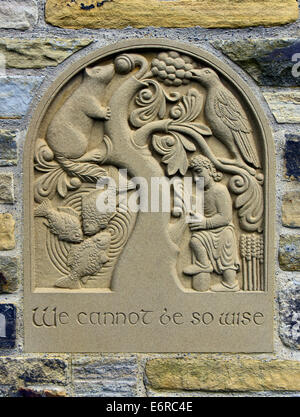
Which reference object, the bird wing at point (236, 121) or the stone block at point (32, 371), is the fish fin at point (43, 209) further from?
the bird wing at point (236, 121)

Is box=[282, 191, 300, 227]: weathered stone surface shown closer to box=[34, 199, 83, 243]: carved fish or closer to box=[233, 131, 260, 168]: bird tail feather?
box=[233, 131, 260, 168]: bird tail feather

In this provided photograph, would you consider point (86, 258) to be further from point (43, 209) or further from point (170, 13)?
point (170, 13)

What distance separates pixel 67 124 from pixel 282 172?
0.97 m

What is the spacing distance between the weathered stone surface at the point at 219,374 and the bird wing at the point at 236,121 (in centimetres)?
90

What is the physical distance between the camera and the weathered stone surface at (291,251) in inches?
84.5

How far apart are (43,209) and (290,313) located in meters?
1.19

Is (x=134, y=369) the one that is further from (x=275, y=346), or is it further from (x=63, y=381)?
(x=275, y=346)

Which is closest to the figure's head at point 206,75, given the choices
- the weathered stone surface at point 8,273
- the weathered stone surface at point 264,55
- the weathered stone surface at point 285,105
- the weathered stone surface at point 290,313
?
the weathered stone surface at point 264,55

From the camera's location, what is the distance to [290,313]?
2.16 m

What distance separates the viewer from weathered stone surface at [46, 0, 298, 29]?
2094 mm

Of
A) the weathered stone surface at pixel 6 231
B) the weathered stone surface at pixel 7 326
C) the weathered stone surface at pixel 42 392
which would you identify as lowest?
the weathered stone surface at pixel 42 392

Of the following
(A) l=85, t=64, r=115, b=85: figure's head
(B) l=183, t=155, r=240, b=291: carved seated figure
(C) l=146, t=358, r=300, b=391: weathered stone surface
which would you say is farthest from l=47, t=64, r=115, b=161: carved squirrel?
(C) l=146, t=358, r=300, b=391: weathered stone surface

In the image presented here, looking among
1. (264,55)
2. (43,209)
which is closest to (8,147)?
(43,209)
